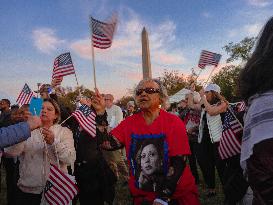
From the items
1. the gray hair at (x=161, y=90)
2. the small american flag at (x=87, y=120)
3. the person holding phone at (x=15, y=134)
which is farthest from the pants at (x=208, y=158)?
the person holding phone at (x=15, y=134)

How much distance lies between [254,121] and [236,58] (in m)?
60.2

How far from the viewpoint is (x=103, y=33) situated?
7.02m

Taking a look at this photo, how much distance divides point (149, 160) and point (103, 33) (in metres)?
3.84

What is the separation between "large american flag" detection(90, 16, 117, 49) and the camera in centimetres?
697

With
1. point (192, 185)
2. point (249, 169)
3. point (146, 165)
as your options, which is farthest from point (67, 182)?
point (249, 169)

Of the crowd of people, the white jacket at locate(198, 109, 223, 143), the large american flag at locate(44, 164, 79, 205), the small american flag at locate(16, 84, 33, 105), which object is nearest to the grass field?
the white jacket at locate(198, 109, 223, 143)

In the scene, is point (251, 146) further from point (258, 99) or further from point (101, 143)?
point (101, 143)

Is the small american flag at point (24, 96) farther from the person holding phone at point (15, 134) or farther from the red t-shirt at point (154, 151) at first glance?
the person holding phone at point (15, 134)

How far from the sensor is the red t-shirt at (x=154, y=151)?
12.1 ft

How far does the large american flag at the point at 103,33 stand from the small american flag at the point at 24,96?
147cm

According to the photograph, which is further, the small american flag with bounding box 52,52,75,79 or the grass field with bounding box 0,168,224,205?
the small american flag with bounding box 52,52,75,79

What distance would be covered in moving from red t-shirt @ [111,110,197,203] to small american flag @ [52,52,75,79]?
524 cm

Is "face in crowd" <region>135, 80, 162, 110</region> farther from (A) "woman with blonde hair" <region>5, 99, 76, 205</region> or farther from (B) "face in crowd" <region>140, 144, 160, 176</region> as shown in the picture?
(A) "woman with blonde hair" <region>5, 99, 76, 205</region>

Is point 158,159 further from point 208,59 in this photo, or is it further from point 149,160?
point 208,59
